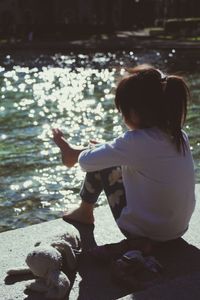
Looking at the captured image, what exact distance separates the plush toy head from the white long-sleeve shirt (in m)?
0.56

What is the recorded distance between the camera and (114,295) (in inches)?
124

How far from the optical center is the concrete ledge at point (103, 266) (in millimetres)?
3047

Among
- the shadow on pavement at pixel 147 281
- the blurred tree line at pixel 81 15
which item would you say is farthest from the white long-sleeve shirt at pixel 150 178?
the blurred tree line at pixel 81 15

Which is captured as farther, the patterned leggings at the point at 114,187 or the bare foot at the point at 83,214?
the bare foot at the point at 83,214

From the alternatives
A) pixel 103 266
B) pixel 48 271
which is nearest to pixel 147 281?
pixel 103 266

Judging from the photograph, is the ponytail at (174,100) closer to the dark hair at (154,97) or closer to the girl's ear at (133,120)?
the dark hair at (154,97)

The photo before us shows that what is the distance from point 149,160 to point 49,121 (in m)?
7.49

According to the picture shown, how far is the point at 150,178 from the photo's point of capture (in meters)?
3.51

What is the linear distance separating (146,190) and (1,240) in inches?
42.8

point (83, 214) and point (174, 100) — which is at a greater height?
point (174, 100)

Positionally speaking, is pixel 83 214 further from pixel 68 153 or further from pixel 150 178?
pixel 150 178

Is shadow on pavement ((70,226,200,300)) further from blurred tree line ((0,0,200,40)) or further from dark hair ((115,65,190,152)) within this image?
blurred tree line ((0,0,200,40))

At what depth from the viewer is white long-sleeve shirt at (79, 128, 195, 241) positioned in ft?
11.2

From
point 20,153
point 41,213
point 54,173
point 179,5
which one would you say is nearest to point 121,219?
point 41,213
